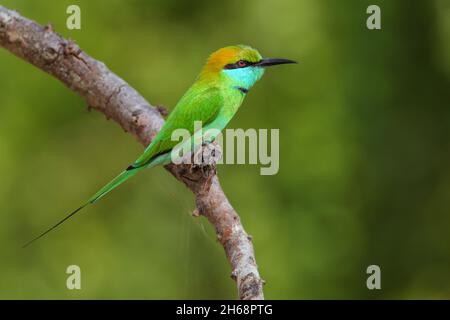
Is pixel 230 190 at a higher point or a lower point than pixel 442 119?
lower

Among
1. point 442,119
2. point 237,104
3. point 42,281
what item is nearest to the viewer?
point 237,104

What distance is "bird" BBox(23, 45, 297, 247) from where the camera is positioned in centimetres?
361

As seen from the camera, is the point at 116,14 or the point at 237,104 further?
the point at 116,14

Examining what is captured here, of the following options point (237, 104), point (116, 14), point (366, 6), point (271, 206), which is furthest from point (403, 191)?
point (116, 14)

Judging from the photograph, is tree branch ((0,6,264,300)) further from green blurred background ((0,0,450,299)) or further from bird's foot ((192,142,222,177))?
green blurred background ((0,0,450,299))

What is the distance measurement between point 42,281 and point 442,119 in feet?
9.83

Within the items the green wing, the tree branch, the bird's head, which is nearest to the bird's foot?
the tree branch

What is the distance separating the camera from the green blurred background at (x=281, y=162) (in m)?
4.78

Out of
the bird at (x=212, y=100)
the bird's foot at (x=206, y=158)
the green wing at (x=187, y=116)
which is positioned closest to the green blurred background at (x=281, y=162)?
the bird at (x=212, y=100)

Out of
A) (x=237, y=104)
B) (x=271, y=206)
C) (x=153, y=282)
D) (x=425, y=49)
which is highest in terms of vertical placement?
(x=425, y=49)

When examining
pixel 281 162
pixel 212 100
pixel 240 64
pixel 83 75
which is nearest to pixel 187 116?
pixel 212 100

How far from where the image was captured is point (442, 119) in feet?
16.6

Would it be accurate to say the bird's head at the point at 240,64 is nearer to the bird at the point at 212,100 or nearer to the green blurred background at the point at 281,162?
the bird at the point at 212,100

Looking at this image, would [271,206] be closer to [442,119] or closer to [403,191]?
[403,191]
